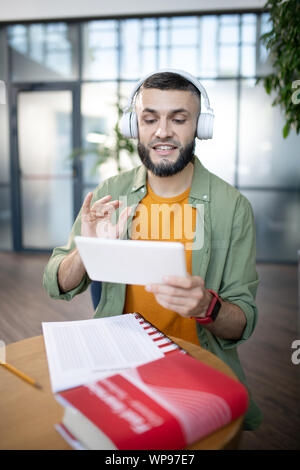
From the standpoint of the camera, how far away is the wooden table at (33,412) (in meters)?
0.69

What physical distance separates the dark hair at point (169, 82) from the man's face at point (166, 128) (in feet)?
0.05

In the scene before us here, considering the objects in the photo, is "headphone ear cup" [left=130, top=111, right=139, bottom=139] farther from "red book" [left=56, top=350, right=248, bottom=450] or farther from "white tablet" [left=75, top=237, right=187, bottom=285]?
"red book" [left=56, top=350, right=248, bottom=450]

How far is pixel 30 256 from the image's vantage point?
5527 mm

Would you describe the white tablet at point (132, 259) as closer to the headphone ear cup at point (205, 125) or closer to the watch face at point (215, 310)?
the watch face at point (215, 310)

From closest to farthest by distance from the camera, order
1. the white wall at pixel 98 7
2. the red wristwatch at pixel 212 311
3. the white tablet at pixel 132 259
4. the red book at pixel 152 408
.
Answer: the red book at pixel 152 408 → the white tablet at pixel 132 259 → the red wristwatch at pixel 212 311 → the white wall at pixel 98 7

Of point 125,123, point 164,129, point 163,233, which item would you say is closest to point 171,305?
point 163,233

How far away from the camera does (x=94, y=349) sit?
0.91 meters

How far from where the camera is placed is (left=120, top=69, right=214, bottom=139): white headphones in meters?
1.34

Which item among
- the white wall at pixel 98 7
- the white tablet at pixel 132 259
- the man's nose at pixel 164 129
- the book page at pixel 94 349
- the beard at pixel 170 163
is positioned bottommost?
the book page at pixel 94 349

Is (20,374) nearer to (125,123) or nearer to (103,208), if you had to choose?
(103,208)

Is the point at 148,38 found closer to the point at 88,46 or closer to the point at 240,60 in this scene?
the point at 88,46

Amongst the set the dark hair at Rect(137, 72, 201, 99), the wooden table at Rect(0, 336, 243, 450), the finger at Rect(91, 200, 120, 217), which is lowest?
the wooden table at Rect(0, 336, 243, 450)

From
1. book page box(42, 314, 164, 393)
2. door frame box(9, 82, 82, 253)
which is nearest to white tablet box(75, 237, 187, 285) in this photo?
book page box(42, 314, 164, 393)

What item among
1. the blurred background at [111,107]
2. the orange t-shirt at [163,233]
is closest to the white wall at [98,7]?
the blurred background at [111,107]
